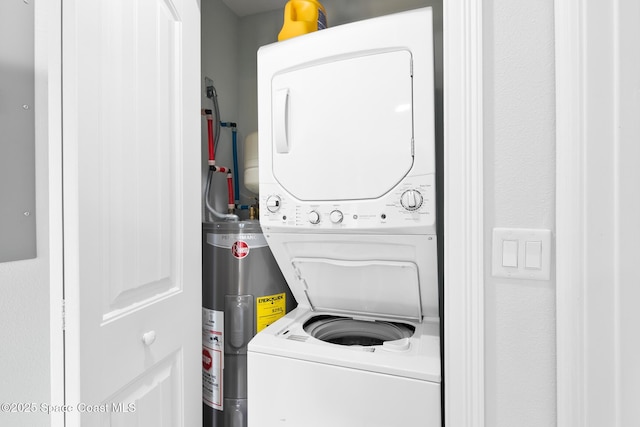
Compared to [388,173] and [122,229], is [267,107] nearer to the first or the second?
[388,173]

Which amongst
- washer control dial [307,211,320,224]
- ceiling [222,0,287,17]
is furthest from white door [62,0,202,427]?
ceiling [222,0,287,17]

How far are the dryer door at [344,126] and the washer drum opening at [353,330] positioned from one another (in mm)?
620

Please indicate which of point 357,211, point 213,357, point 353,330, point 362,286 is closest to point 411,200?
point 357,211

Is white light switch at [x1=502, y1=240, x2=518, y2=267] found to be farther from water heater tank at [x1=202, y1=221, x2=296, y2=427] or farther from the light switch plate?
water heater tank at [x1=202, y1=221, x2=296, y2=427]

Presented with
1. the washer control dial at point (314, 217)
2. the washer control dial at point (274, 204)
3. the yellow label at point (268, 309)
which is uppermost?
the washer control dial at point (274, 204)

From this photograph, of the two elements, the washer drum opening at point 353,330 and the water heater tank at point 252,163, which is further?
the water heater tank at point 252,163

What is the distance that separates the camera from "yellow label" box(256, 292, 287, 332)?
1.61 meters

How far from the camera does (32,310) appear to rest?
0.97m

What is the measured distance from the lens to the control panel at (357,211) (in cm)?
120

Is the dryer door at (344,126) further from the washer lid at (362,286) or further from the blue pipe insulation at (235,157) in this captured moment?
the blue pipe insulation at (235,157)

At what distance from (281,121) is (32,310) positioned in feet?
3.37

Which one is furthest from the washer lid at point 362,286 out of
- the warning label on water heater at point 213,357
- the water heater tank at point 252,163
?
the water heater tank at point 252,163

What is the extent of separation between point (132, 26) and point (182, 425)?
1.41 meters

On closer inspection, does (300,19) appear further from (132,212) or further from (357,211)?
(132,212)
